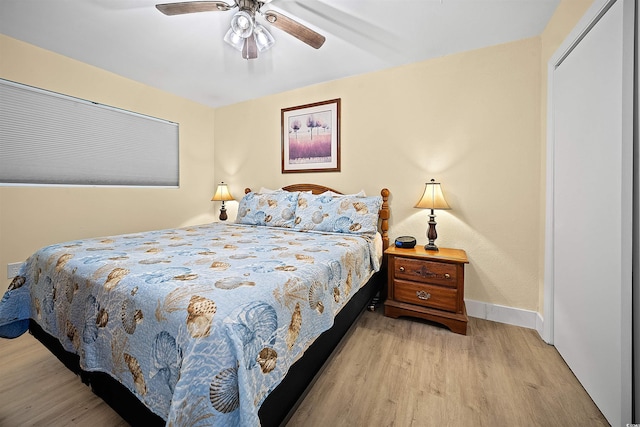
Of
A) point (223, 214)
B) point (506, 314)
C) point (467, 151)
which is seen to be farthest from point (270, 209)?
point (506, 314)

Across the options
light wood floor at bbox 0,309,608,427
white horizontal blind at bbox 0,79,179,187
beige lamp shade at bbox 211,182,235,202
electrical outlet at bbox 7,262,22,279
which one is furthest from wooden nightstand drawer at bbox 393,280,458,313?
electrical outlet at bbox 7,262,22,279

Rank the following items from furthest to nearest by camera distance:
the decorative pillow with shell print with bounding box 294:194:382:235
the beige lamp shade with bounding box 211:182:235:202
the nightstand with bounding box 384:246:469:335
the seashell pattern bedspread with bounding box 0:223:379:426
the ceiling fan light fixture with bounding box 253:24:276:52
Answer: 1. the beige lamp shade with bounding box 211:182:235:202
2. the decorative pillow with shell print with bounding box 294:194:382:235
3. the nightstand with bounding box 384:246:469:335
4. the ceiling fan light fixture with bounding box 253:24:276:52
5. the seashell pattern bedspread with bounding box 0:223:379:426

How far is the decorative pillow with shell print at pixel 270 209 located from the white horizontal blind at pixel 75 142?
52.3 inches

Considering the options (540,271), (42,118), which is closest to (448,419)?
(540,271)

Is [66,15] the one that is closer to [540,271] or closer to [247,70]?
[247,70]

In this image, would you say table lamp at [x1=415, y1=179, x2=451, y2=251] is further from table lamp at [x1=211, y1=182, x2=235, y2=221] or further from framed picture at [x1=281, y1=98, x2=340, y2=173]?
table lamp at [x1=211, y1=182, x2=235, y2=221]

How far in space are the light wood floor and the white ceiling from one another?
242 cm

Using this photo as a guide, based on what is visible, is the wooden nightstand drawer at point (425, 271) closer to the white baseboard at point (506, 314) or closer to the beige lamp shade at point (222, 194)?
the white baseboard at point (506, 314)

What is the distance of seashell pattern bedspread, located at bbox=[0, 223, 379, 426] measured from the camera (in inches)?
30.5

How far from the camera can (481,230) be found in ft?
7.68

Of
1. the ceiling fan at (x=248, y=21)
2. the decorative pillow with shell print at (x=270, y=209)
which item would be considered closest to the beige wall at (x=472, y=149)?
the decorative pillow with shell print at (x=270, y=209)

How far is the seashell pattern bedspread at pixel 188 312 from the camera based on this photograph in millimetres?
775

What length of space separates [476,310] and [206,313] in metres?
2.42

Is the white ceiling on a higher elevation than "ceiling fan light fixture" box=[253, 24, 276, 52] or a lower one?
higher
